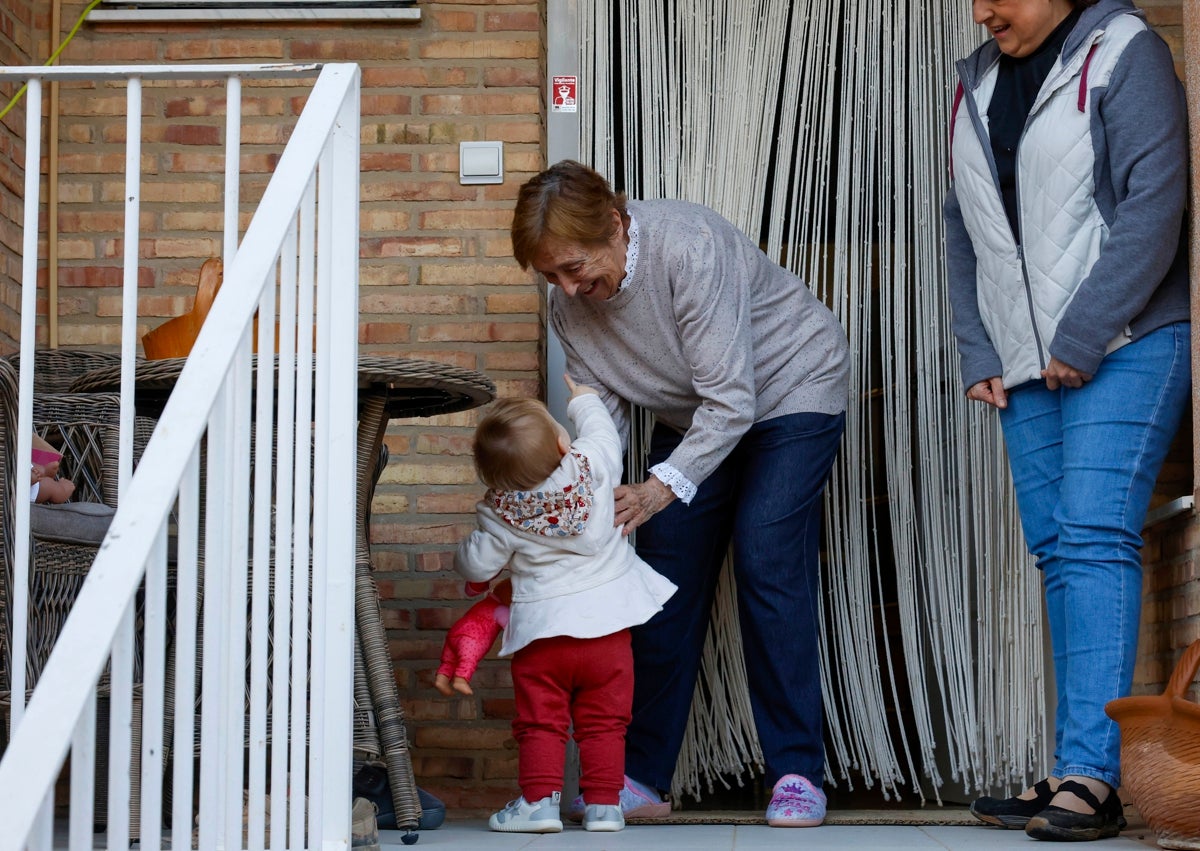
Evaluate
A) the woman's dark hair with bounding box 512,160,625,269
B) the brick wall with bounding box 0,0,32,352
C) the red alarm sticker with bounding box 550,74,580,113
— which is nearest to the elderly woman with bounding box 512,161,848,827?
the woman's dark hair with bounding box 512,160,625,269

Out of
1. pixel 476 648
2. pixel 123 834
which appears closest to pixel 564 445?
pixel 476 648

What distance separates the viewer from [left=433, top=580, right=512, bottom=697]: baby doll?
2713 millimetres

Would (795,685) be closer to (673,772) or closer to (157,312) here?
(673,772)

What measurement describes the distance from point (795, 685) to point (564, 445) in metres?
0.71

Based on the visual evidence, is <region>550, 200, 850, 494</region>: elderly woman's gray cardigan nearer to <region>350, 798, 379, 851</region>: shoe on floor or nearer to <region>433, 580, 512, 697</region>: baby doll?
<region>433, 580, 512, 697</region>: baby doll

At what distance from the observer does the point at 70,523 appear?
7.23 ft

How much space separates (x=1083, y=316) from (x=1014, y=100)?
0.49m

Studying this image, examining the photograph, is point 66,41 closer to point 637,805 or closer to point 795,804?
point 637,805

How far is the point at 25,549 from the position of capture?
6.01 feet

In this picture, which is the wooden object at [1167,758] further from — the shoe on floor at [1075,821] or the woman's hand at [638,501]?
the woman's hand at [638,501]

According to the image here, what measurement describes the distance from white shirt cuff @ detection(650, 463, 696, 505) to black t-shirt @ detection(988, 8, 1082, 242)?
786 mm

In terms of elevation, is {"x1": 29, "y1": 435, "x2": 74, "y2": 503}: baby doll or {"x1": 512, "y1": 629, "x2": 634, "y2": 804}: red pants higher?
{"x1": 29, "y1": 435, "x2": 74, "y2": 503}: baby doll

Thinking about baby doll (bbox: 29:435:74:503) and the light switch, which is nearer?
baby doll (bbox: 29:435:74:503)

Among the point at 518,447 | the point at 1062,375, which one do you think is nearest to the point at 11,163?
the point at 518,447
